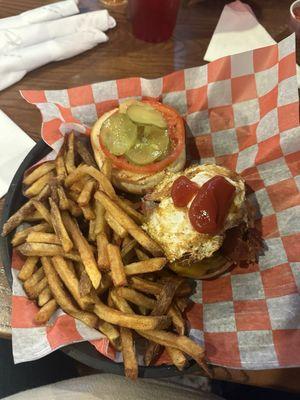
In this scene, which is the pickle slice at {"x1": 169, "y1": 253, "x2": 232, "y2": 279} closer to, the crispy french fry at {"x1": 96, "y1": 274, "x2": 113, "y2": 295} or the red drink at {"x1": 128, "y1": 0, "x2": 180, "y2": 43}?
the crispy french fry at {"x1": 96, "y1": 274, "x2": 113, "y2": 295}

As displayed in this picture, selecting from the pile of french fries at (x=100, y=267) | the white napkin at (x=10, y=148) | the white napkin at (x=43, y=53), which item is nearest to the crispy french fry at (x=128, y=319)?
the pile of french fries at (x=100, y=267)

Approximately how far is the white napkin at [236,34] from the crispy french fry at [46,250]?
1334 millimetres

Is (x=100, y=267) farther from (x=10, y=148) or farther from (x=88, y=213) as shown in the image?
(x=10, y=148)

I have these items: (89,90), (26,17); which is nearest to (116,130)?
(89,90)

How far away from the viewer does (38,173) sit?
1605 millimetres

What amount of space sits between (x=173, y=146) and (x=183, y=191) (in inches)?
12.3

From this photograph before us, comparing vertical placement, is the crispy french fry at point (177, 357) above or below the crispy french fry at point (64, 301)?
below

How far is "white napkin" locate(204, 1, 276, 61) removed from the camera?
2252 mm

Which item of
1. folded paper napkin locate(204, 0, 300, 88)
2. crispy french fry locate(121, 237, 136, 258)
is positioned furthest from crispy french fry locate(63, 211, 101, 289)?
folded paper napkin locate(204, 0, 300, 88)

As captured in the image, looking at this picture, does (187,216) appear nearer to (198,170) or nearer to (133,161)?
(198,170)

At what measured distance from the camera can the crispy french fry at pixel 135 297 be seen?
133 cm

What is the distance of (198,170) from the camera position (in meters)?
1.56

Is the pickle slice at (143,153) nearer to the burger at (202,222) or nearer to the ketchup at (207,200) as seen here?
the burger at (202,222)

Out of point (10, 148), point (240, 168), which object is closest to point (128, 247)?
point (240, 168)
